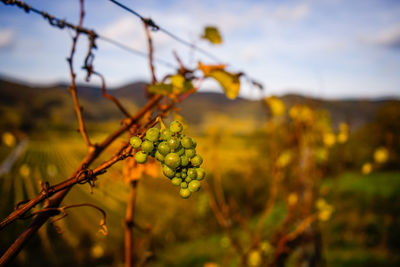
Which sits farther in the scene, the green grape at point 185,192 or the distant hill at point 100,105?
the distant hill at point 100,105

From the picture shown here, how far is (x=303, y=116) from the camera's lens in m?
3.99

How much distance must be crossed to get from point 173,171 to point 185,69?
29.0 inches

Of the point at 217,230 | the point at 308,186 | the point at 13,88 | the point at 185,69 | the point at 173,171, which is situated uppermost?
the point at 13,88

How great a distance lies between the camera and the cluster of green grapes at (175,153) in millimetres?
672

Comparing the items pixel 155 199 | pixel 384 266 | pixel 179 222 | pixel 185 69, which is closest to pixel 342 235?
pixel 384 266

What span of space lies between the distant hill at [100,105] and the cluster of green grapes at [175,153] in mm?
609

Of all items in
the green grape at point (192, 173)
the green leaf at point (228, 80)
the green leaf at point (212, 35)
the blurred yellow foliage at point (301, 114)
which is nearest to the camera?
the green grape at point (192, 173)

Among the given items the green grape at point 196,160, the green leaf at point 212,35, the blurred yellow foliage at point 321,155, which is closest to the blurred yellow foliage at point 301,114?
the blurred yellow foliage at point 321,155

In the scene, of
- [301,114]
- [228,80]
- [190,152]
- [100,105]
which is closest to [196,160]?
[190,152]

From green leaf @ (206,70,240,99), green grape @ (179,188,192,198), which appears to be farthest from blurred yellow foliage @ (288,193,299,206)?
green grape @ (179,188,192,198)

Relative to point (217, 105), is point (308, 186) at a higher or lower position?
lower

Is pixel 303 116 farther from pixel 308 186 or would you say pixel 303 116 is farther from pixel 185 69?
pixel 185 69

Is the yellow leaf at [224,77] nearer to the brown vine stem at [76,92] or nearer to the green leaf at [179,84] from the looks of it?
the green leaf at [179,84]

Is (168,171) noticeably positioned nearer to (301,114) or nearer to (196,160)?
(196,160)
